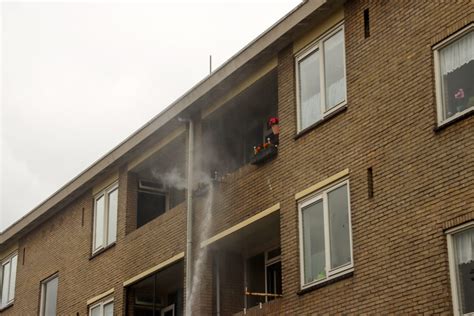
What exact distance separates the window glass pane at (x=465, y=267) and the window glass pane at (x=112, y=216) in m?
12.2

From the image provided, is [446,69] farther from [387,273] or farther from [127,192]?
[127,192]

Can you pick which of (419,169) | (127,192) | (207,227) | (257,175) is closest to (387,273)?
(419,169)

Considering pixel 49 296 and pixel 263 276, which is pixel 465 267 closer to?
pixel 263 276

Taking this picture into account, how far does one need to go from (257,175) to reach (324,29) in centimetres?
314

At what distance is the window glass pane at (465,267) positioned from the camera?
15.2 m

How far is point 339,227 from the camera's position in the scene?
18.2 m

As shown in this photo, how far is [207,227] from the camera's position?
877 inches

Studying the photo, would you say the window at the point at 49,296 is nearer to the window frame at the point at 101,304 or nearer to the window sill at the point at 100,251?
the window frame at the point at 101,304

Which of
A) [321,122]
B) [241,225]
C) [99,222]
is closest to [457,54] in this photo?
[321,122]

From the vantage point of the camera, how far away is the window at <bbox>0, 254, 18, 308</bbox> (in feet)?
105

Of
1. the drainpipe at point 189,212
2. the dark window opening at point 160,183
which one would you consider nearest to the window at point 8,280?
the dark window opening at point 160,183

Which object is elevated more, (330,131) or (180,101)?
(180,101)

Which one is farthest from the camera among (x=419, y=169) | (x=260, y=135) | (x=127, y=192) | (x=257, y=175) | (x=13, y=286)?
(x=13, y=286)

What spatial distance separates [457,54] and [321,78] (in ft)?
11.5
